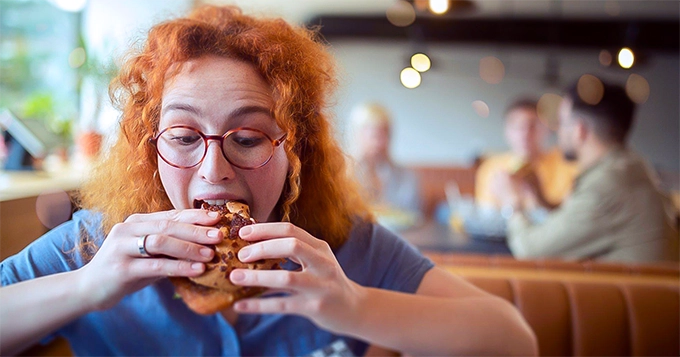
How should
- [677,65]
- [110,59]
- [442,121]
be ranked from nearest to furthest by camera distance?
[110,59] → [677,65] → [442,121]

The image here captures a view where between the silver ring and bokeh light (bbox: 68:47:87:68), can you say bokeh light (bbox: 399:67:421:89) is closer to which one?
bokeh light (bbox: 68:47:87:68)

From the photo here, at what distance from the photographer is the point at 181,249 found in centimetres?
55

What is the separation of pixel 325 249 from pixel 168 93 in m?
0.26

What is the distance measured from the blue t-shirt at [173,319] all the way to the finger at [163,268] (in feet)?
0.27

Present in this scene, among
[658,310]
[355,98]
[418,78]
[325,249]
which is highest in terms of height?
[355,98]

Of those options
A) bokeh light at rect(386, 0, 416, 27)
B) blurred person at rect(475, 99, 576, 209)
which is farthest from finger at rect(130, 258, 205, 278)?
bokeh light at rect(386, 0, 416, 27)

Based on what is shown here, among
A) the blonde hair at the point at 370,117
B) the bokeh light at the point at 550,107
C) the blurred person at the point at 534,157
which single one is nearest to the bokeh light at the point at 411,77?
the blonde hair at the point at 370,117

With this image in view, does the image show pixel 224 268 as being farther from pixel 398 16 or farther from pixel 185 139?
pixel 398 16

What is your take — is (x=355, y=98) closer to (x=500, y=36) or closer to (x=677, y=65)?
(x=500, y=36)

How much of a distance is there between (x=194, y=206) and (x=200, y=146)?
7 centimetres

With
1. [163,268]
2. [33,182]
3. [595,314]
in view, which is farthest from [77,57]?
[595,314]

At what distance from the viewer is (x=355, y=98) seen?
857cm

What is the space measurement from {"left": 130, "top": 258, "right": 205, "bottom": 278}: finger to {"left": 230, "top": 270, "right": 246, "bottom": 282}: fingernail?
1.3 inches

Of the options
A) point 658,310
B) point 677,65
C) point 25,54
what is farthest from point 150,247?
point 677,65
